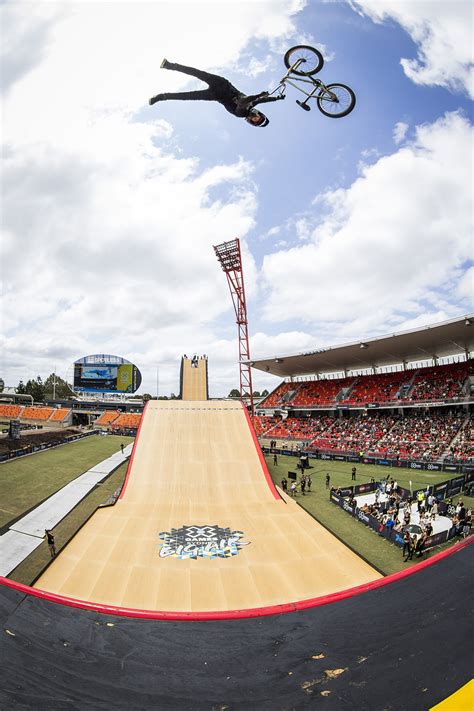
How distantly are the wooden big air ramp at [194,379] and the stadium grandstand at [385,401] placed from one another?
693cm

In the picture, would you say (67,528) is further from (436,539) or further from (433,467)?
(433,467)

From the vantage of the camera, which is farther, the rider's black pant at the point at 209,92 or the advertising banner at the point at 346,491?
the advertising banner at the point at 346,491

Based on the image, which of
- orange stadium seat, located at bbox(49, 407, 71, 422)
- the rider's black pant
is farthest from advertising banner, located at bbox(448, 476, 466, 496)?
orange stadium seat, located at bbox(49, 407, 71, 422)

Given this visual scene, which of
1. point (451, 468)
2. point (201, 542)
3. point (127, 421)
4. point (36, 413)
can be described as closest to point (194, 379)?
point (127, 421)

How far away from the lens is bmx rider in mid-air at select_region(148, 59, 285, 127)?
7629 mm

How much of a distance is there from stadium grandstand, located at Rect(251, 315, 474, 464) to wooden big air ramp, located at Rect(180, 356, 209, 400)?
6933 mm

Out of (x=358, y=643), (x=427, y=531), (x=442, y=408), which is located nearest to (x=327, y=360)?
(x=442, y=408)

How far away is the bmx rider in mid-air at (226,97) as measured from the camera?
25.0 ft

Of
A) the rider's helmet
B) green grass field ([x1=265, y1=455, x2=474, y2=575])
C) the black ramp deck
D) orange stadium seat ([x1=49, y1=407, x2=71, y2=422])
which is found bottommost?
green grass field ([x1=265, y1=455, x2=474, y2=575])

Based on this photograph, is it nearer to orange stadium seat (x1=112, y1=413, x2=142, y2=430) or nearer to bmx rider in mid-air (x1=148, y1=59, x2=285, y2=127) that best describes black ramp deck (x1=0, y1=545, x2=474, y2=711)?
bmx rider in mid-air (x1=148, y1=59, x2=285, y2=127)

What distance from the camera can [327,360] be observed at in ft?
143

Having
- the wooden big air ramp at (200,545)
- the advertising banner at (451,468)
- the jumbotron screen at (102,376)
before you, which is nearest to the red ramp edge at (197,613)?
the wooden big air ramp at (200,545)

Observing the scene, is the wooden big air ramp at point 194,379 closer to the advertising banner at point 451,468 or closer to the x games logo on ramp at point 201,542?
the advertising banner at point 451,468

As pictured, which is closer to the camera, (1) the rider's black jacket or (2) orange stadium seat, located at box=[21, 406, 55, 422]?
(1) the rider's black jacket
